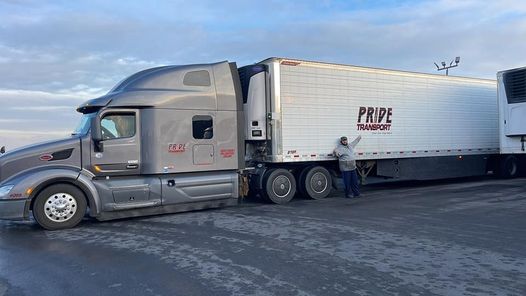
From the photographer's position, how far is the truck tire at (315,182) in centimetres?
1314

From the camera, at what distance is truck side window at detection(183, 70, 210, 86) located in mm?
11156

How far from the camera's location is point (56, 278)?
583 cm

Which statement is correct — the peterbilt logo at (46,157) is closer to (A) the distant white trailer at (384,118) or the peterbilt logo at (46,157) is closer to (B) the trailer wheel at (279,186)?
(A) the distant white trailer at (384,118)

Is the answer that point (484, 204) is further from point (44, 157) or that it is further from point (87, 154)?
point (44, 157)

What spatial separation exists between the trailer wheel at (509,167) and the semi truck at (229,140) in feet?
9.78

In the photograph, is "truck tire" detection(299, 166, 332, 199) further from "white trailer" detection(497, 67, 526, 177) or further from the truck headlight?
the truck headlight

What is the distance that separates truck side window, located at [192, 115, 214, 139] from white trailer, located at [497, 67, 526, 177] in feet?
34.1

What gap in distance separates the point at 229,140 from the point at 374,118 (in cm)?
496

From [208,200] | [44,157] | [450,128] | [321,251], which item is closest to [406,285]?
[321,251]

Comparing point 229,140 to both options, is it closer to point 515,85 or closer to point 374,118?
point 374,118

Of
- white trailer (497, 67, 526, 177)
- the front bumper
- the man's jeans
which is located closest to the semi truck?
the front bumper

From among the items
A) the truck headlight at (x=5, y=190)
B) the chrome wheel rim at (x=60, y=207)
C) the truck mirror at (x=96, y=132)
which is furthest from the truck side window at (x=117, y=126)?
the truck headlight at (x=5, y=190)

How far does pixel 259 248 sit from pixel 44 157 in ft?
16.6

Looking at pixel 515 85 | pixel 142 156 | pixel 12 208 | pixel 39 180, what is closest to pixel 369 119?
pixel 515 85
